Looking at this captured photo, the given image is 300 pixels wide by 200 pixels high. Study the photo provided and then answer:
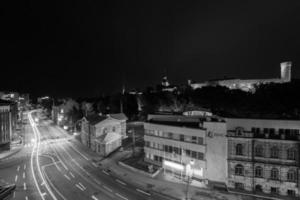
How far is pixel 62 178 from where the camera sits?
1395 inches

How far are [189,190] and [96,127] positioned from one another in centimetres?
3008

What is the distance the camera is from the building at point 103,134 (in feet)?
161

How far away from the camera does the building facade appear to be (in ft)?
161

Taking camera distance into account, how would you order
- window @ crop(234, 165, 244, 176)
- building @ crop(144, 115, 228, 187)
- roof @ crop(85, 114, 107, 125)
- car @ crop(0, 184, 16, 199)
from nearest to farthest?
car @ crop(0, 184, 16, 199) → window @ crop(234, 165, 244, 176) → building @ crop(144, 115, 228, 187) → roof @ crop(85, 114, 107, 125)

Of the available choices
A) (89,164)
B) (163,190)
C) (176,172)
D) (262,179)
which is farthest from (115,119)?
(262,179)

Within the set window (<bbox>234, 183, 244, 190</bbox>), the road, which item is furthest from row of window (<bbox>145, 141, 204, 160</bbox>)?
the road

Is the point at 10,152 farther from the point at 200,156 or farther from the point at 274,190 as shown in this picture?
the point at 274,190

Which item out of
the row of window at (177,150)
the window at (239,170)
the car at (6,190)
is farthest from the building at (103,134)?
the window at (239,170)

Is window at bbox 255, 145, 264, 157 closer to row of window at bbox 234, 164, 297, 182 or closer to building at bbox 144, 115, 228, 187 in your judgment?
row of window at bbox 234, 164, 297, 182

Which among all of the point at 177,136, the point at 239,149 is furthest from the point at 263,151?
the point at 177,136

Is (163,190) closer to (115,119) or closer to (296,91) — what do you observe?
(115,119)

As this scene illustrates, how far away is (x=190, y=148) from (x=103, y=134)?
2645cm

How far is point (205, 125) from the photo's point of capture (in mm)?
32625

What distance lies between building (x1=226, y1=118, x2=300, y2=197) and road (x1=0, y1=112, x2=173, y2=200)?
14.4 meters
